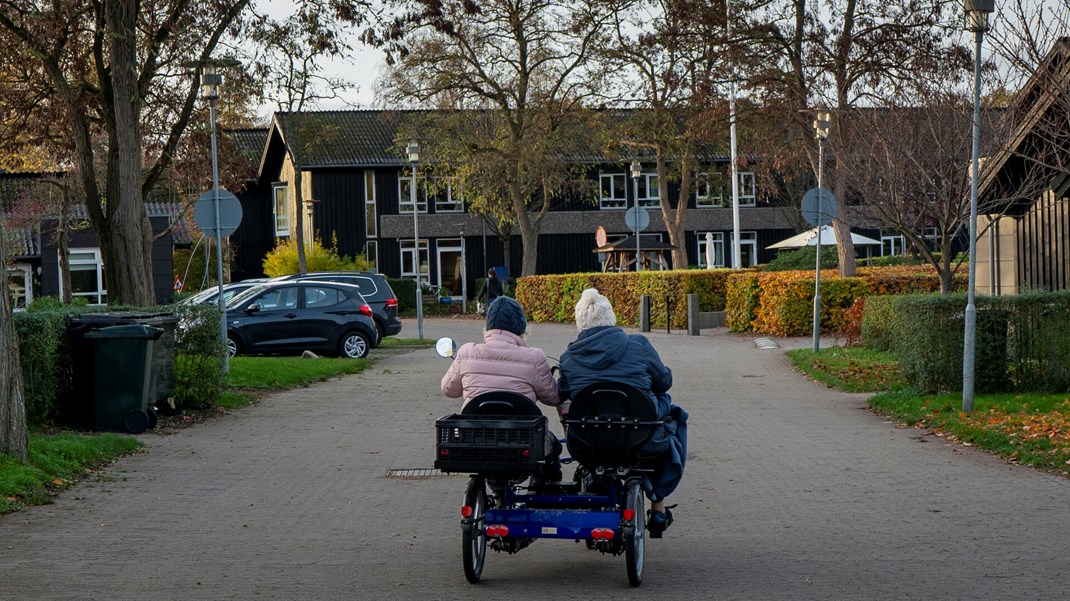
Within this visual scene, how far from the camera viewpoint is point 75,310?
46.8 feet

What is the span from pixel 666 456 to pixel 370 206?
5377 centimetres

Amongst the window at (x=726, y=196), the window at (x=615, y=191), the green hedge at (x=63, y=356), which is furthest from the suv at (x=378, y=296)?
the window at (x=615, y=191)

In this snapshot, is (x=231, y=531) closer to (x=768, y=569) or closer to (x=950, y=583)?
(x=768, y=569)

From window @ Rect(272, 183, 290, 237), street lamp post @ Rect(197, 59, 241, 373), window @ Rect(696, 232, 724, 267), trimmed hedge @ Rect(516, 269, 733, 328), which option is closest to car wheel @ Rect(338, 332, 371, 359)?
street lamp post @ Rect(197, 59, 241, 373)

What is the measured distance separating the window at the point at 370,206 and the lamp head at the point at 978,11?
158 feet

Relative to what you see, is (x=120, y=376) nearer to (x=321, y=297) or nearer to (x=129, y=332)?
(x=129, y=332)

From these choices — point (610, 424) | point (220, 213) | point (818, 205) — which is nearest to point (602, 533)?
point (610, 424)

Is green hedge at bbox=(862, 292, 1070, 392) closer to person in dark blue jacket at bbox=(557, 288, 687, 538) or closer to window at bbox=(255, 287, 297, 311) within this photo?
person in dark blue jacket at bbox=(557, 288, 687, 538)

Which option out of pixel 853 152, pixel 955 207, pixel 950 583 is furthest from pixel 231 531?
pixel 853 152

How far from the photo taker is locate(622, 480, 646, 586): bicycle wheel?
262 inches

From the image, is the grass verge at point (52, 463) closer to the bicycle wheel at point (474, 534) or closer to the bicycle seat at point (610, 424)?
the bicycle wheel at point (474, 534)

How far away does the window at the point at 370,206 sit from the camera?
60000mm

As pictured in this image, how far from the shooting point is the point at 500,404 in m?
7.01

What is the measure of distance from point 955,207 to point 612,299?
66.5ft
